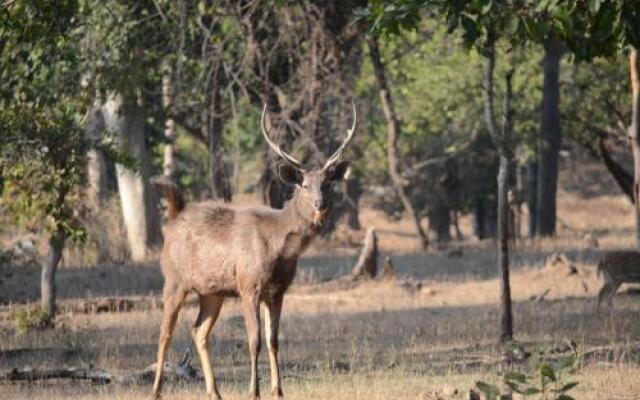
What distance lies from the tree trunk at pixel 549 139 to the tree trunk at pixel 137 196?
405 inches

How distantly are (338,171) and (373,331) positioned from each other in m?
6.16

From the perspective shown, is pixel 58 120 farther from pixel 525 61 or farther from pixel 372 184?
pixel 372 184

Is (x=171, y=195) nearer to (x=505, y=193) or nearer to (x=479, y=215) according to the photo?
(x=505, y=193)

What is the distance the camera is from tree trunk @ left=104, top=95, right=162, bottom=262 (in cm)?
3209

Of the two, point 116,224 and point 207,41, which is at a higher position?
point 207,41

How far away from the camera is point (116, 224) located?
33.1 metres

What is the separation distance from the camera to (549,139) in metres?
37.3

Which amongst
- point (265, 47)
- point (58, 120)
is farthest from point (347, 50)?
point (58, 120)

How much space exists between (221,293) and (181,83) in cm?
1421

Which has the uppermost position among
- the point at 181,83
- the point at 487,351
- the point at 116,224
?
the point at 181,83

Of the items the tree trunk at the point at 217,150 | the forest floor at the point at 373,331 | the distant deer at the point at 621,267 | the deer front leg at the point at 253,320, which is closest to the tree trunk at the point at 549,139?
the forest floor at the point at 373,331

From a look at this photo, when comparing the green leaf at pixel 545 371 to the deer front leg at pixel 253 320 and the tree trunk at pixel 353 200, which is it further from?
the tree trunk at pixel 353 200

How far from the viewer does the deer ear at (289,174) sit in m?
13.7

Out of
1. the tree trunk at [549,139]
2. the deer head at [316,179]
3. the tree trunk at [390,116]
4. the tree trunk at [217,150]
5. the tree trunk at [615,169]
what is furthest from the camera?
the tree trunk at [549,139]
